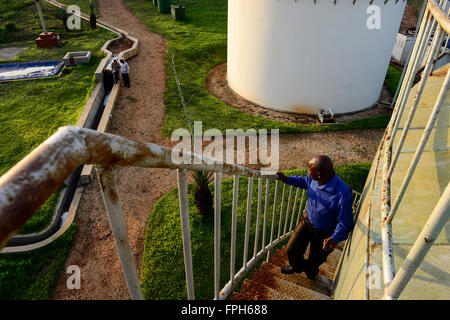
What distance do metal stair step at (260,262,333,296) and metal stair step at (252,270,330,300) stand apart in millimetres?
235

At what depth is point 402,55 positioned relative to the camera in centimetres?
1433

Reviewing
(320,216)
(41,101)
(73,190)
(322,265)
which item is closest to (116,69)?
(41,101)

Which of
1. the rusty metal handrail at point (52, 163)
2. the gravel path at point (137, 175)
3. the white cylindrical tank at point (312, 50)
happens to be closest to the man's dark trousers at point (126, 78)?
the gravel path at point (137, 175)

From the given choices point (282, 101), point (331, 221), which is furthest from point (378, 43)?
point (331, 221)

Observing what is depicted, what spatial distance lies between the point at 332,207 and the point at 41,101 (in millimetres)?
10532

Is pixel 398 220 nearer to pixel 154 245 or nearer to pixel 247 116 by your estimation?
pixel 154 245

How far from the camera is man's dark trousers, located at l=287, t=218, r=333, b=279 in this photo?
11.4ft

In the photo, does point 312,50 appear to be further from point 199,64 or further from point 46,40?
point 46,40

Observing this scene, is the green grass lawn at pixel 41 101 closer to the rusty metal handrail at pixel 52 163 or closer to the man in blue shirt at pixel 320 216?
the man in blue shirt at pixel 320 216

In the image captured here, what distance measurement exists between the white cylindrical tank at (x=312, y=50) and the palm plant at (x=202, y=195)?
19.5ft

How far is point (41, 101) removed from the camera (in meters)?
9.97

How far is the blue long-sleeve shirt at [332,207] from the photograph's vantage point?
116 inches

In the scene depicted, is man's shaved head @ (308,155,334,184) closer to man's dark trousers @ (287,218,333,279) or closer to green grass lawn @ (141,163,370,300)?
man's dark trousers @ (287,218,333,279)

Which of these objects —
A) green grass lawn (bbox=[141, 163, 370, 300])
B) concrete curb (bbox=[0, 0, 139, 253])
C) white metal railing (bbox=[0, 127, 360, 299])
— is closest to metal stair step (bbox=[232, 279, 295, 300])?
green grass lawn (bbox=[141, 163, 370, 300])
